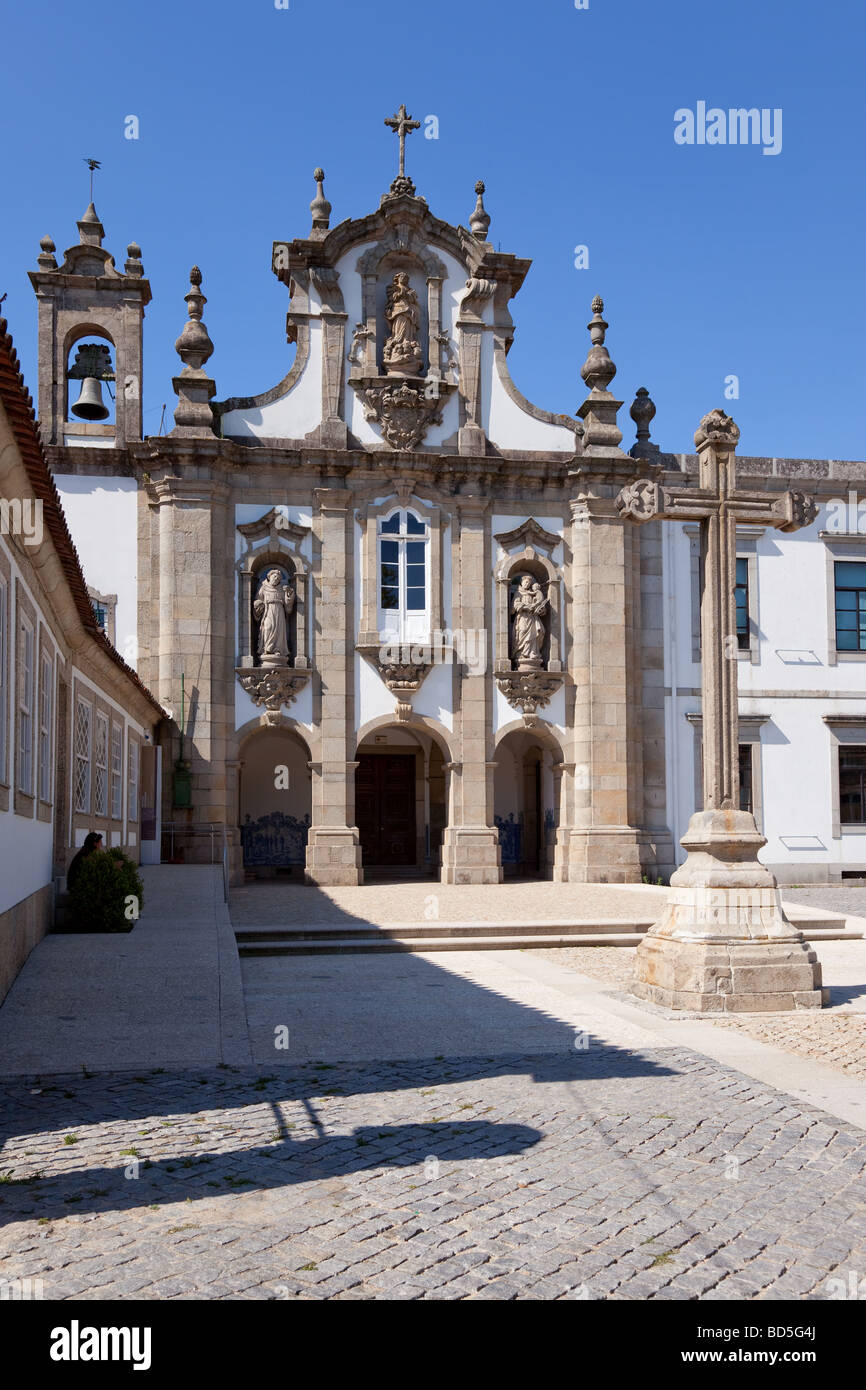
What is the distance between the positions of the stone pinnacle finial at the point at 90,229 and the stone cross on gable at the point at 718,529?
Answer: 18.7 m

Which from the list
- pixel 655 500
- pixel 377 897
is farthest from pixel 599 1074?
pixel 377 897

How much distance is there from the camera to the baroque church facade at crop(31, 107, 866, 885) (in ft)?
82.1

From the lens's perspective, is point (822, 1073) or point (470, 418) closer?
point (822, 1073)

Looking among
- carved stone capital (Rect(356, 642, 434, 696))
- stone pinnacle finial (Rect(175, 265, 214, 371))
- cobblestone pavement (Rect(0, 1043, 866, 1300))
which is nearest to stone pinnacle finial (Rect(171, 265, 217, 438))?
stone pinnacle finial (Rect(175, 265, 214, 371))

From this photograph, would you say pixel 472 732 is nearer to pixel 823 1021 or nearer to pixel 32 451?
pixel 823 1021

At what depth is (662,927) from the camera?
434 inches

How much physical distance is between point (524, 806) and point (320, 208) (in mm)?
13874

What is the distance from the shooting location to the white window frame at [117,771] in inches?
770

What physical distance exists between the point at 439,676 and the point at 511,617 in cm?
201

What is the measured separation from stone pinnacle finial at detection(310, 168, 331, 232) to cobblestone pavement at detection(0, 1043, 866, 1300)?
22213 mm

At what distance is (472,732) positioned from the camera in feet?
84.6

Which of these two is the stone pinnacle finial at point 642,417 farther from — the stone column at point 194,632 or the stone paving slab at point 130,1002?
the stone paving slab at point 130,1002

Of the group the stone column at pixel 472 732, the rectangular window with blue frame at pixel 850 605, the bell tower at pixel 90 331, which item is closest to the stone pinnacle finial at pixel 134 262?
the bell tower at pixel 90 331
